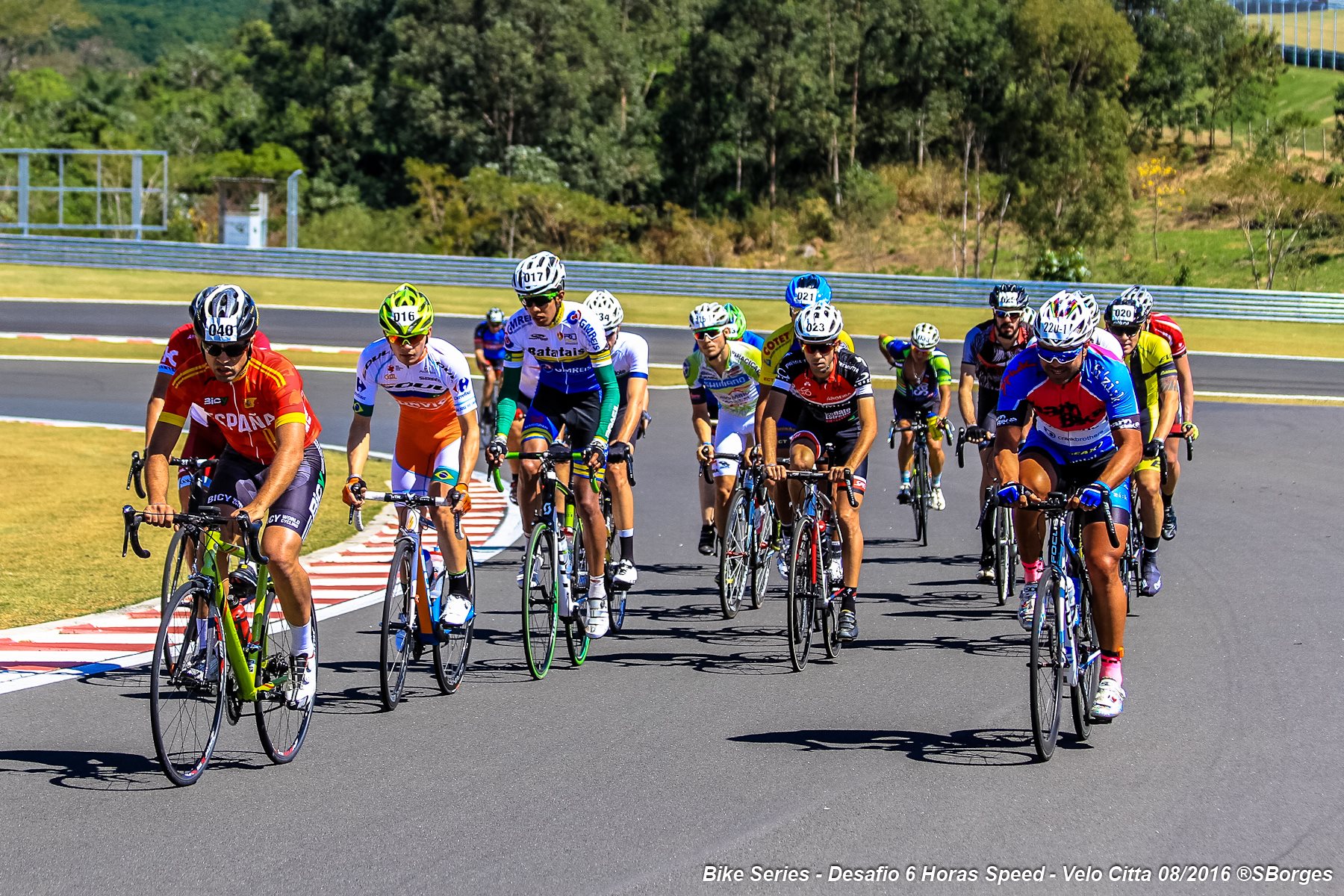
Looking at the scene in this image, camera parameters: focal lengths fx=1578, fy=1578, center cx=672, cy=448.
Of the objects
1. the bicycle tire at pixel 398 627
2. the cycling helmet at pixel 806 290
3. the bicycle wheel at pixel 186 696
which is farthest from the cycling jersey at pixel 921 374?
the bicycle wheel at pixel 186 696

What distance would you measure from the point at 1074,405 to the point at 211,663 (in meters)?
4.35

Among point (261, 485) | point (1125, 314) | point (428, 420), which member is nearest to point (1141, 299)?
point (1125, 314)

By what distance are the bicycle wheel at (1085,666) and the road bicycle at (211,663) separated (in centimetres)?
358

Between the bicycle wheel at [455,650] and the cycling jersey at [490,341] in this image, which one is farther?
the cycling jersey at [490,341]

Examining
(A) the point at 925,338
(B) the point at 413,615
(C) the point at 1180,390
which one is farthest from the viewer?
(A) the point at 925,338

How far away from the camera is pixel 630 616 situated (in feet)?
35.1

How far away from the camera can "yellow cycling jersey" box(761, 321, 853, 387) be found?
10.1 m

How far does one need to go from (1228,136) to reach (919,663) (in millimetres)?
72737

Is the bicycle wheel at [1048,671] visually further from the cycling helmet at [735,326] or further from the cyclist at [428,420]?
the cycling helmet at [735,326]

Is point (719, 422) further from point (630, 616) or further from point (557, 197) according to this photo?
point (557, 197)

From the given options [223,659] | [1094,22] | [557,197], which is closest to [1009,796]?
[223,659]

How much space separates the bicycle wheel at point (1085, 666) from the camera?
740 centimetres

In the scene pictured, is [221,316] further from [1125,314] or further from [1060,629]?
[1125,314]

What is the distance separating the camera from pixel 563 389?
10000 mm
